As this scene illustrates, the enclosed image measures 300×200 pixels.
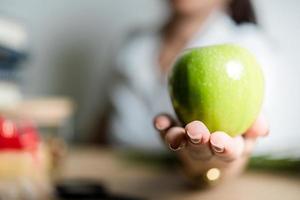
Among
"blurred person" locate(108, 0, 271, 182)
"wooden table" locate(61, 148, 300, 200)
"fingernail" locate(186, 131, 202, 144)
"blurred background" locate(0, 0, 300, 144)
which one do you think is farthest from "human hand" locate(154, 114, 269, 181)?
"blurred background" locate(0, 0, 300, 144)

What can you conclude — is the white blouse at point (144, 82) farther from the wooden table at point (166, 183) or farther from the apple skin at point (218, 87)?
the apple skin at point (218, 87)

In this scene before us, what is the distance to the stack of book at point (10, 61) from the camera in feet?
3.81

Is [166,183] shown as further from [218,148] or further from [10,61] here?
[10,61]

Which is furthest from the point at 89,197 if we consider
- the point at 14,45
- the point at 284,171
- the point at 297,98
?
the point at 297,98

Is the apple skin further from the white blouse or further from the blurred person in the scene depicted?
the white blouse

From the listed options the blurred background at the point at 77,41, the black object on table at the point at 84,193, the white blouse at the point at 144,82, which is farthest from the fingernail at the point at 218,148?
the blurred background at the point at 77,41

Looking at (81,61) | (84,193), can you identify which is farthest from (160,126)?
(81,61)

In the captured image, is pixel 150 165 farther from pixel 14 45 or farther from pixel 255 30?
pixel 255 30

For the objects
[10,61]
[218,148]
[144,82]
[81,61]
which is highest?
[81,61]

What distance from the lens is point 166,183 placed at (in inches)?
33.9

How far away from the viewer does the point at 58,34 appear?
1.79 meters

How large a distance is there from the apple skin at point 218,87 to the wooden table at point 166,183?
0.25 m

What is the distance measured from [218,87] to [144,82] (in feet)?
3.43

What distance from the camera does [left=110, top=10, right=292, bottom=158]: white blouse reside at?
143cm
